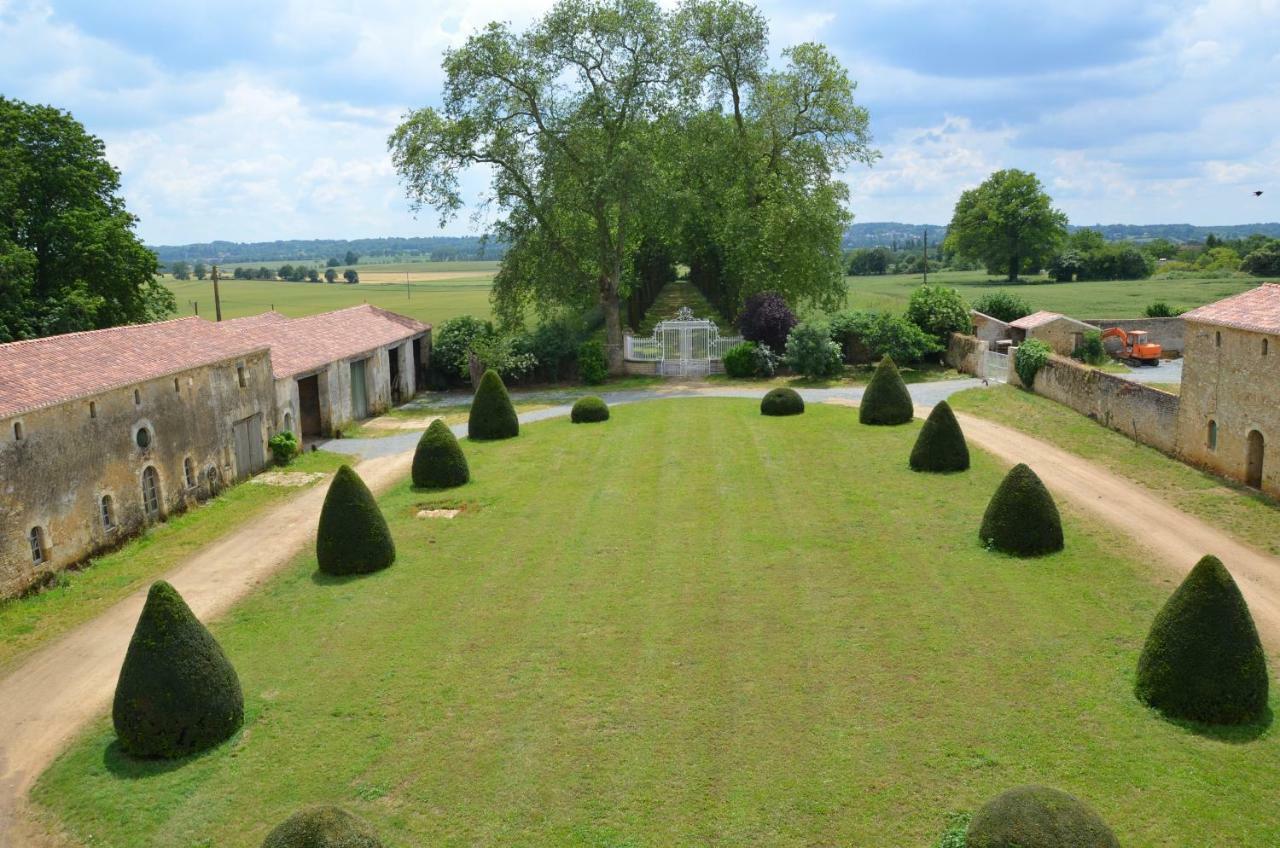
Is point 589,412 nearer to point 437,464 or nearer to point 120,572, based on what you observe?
point 437,464

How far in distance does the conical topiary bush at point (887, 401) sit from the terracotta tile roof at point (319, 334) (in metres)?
18.7

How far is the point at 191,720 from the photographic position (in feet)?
39.1

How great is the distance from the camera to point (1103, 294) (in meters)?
73.1

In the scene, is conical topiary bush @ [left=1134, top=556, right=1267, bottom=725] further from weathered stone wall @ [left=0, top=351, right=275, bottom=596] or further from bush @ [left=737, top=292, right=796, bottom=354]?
bush @ [left=737, top=292, right=796, bottom=354]

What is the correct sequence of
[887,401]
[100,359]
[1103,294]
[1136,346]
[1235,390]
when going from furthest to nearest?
[1103,294]
[1136,346]
[887,401]
[1235,390]
[100,359]

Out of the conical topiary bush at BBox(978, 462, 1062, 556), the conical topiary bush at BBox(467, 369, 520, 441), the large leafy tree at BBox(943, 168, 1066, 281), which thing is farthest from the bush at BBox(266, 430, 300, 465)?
the large leafy tree at BBox(943, 168, 1066, 281)

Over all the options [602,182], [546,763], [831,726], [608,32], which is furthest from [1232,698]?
[608,32]

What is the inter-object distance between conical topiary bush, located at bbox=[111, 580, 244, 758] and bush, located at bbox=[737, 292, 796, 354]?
1336 inches

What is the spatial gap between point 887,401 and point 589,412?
1050 centimetres

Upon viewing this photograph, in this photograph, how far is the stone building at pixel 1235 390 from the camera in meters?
21.0

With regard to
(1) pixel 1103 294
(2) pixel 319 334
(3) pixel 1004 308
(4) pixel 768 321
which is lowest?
(4) pixel 768 321

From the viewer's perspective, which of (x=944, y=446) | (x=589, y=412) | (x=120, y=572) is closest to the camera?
(x=120, y=572)

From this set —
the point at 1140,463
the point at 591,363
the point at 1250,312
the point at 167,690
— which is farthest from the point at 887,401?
the point at 167,690

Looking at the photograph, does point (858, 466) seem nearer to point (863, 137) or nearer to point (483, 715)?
point (483, 715)
